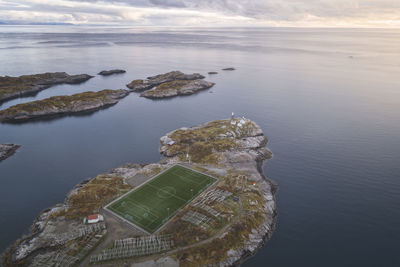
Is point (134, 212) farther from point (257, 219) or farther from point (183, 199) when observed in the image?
point (257, 219)

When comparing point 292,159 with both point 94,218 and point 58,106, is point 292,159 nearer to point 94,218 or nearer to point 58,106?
point 94,218

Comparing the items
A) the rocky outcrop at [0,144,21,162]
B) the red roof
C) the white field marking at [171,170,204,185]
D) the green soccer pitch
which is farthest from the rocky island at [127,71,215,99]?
the red roof

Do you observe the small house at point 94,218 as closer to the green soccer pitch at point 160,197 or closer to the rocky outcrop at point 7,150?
the green soccer pitch at point 160,197

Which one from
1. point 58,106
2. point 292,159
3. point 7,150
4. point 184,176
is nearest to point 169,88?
point 58,106

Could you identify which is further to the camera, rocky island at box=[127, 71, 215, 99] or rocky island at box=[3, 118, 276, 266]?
rocky island at box=[127, 71, 215, 99]

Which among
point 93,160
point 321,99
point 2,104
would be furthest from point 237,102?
point 2,104

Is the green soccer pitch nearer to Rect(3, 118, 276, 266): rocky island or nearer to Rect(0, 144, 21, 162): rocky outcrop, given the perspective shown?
Rect(3, 118, 276, 266): rocky island
